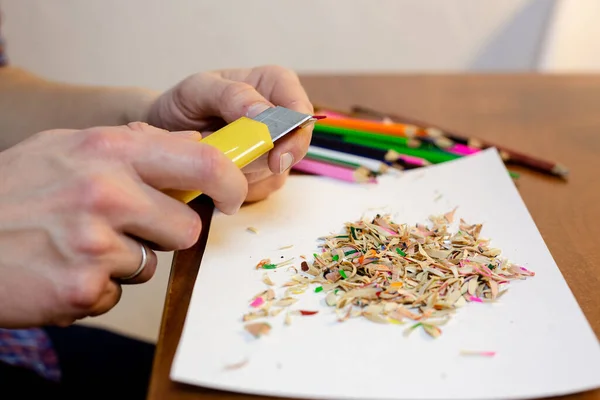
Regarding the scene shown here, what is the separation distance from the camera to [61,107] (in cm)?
74

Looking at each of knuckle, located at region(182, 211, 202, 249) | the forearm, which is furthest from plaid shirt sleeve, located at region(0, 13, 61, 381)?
knuckle, located at region(182, 211, 202, 249)

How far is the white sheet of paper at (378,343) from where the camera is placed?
1.19ft

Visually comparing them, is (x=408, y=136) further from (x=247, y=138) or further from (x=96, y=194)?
(x=96, y=194)

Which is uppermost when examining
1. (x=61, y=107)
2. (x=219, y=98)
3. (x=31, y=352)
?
(x=219, y=98)

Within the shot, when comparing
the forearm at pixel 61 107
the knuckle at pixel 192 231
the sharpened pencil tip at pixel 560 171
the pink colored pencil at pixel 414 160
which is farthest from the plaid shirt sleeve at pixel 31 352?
the sharpened pencil tip at pixel 560 171

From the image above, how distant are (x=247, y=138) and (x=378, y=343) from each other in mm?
188

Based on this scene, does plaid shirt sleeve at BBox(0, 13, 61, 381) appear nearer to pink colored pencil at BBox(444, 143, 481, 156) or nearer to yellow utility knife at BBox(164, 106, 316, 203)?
yellow utility knife at BBox(164, 106, 316, 203)

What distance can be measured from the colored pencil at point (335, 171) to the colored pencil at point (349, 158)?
12 millimetres

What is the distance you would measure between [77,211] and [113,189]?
1.2 inches

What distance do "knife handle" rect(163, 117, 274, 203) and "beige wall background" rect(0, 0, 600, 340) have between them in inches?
41.5

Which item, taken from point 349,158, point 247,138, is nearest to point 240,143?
point 247,138

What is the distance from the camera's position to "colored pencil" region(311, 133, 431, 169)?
0.67 metres

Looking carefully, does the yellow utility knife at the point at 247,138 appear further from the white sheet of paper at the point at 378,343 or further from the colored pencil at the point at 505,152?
the colored pencil at the point at 505,152

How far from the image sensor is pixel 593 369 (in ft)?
1.23
